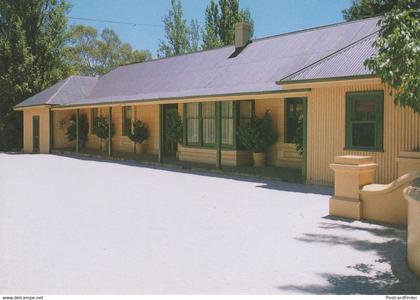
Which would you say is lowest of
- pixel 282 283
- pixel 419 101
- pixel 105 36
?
pixel 282 283

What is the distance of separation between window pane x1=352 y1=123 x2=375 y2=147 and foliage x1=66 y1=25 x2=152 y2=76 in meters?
51.9

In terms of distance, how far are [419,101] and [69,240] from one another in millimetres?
4869

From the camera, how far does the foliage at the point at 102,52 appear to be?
61.2 meters

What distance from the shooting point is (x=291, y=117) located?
15750 mm

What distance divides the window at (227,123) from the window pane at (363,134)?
6.13 m

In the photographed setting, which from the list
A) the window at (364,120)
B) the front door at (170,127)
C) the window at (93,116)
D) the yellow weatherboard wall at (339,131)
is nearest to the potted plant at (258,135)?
the yellow weatherboard wall at (339,131)

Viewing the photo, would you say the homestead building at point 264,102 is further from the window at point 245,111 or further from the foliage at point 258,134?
the foliage at point 258,134

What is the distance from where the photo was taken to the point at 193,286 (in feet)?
15.8

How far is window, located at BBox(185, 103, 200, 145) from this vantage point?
1852cm

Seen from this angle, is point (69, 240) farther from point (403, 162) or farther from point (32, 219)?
point (403, 162)

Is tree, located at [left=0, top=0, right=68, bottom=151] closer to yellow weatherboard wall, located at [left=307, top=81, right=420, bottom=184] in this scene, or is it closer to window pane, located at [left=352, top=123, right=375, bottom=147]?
yellow weatherboard wall, located at [left=307, top=81, right=420, bottom=184]

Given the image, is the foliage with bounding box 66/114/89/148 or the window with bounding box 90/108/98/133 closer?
the window with bounding box 90/108/98/133

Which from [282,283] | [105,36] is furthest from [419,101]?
[105,36]

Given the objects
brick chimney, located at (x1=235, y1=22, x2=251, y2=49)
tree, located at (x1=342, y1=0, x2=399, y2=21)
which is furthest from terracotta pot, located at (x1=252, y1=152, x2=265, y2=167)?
tree, located at (x1=342, y1=0, x2=399, y2=21)
